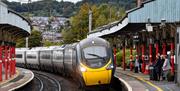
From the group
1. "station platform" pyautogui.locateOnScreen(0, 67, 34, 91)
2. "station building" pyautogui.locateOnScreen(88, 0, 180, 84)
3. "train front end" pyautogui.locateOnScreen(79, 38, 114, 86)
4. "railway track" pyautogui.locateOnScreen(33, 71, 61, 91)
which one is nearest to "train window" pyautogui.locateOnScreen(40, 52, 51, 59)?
"railway track" pyautogui.locateOnScreen(33, 71, 61, 91)

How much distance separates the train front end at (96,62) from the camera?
80.4 feet

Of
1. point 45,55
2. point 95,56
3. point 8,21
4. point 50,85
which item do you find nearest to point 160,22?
point 95,56

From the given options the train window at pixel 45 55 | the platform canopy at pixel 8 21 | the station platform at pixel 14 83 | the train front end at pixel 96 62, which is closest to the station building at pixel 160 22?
the train front end at pixel 96 62

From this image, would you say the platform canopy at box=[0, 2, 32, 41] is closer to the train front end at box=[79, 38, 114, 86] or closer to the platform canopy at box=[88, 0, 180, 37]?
the train front end at box=[79, 38, 114, 86]

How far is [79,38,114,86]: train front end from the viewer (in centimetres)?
2452

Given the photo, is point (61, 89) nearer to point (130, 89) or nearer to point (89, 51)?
point (89, 51)

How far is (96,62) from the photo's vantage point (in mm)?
24922

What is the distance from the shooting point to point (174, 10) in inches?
1012

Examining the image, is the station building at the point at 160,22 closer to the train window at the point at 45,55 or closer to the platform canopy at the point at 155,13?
the platform canopy at the point at 155,13

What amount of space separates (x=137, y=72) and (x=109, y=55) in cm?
1032

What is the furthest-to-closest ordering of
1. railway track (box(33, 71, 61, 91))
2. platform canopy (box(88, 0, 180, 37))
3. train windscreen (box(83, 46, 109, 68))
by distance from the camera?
railway track (box(33, 71, 61, 91)), platform canopy (box(88, 0, 180, 37)), train windscreen (box(83, 46, 109, 68))

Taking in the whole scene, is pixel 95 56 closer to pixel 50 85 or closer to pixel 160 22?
pixel 160 22

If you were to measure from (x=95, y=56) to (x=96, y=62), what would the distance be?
42 centimetres

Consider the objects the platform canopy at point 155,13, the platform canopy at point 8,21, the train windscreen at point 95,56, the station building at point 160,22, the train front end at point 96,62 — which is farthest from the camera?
the platform canopy at point 8,21
